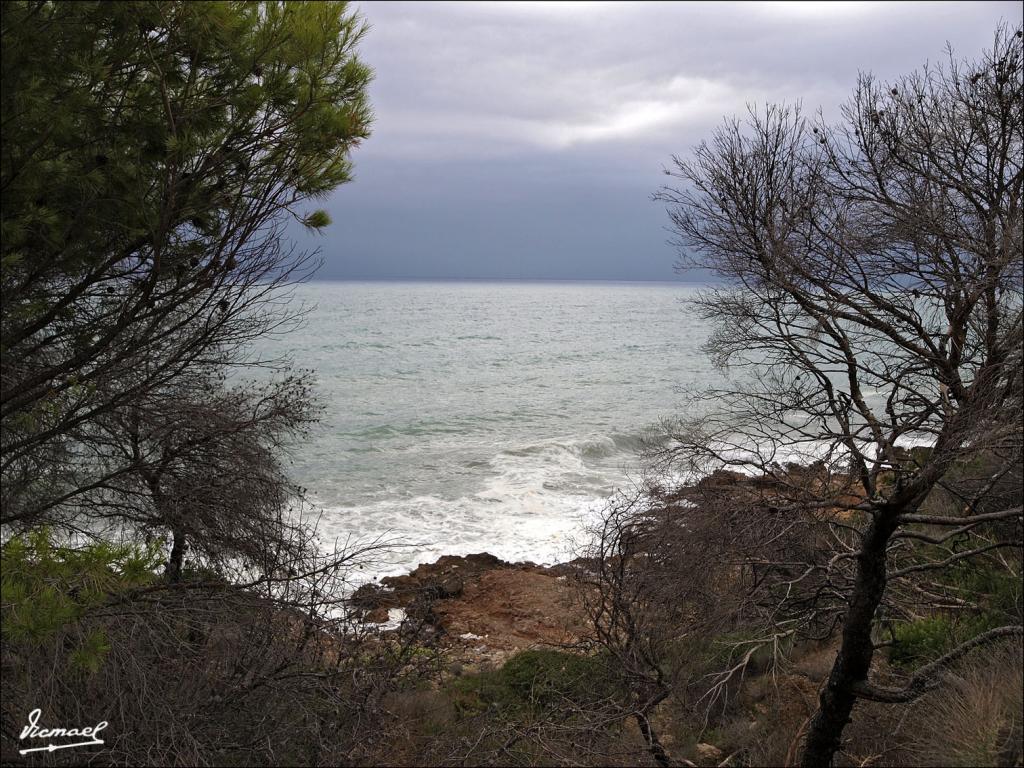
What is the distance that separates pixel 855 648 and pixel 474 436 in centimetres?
2233

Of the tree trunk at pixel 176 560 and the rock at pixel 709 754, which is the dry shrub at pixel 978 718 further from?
the tree trunk at pixel 176 560

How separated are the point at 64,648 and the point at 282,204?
3320mm

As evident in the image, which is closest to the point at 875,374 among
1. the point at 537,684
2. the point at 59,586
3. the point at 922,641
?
the point at 922,641

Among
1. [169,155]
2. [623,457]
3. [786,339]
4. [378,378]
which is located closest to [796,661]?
[786,339]

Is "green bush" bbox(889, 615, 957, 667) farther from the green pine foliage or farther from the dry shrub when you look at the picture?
the green pine foliage

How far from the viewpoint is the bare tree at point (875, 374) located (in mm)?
6289

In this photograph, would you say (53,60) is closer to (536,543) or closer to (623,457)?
(536,543)

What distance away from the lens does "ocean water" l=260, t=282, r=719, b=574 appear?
60.4 ft

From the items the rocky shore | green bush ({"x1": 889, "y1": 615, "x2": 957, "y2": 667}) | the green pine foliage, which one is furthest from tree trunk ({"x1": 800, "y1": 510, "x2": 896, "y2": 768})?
the green pine foliage

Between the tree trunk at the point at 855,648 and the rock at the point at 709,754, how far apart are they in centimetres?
131

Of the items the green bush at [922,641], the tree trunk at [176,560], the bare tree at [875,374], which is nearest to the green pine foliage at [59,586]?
the tree trunk at [176,560]

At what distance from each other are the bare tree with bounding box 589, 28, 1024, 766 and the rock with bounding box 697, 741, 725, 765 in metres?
1.32

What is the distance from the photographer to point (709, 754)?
7.91 metres

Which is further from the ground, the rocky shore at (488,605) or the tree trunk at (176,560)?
the tree trunk at (176,560)
